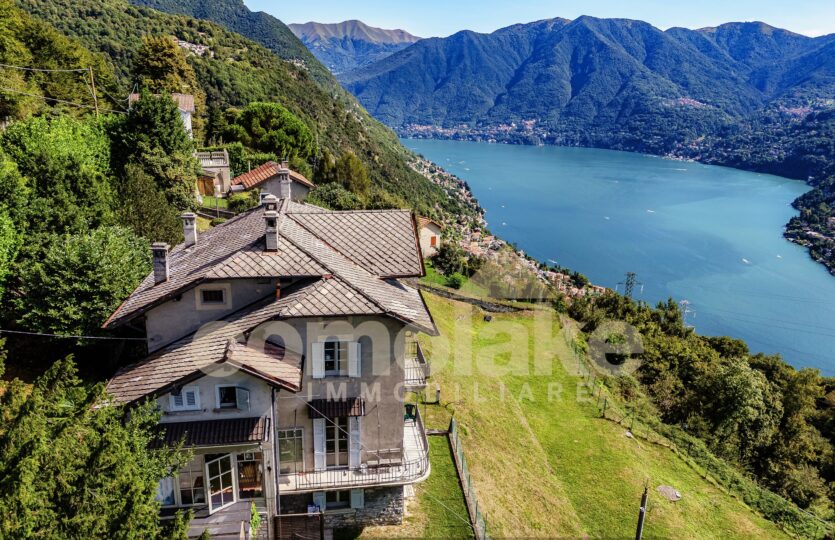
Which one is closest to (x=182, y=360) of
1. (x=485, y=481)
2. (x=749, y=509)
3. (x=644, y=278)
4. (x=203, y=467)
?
(x=203, y=467)

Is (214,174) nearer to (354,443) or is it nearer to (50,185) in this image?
(50,185)

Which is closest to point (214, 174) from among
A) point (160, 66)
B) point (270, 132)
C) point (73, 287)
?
point (270, 132)

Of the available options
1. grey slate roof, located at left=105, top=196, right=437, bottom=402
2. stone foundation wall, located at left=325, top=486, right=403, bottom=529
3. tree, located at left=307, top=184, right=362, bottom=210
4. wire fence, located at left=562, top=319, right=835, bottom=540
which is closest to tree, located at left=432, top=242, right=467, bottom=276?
tree, located at left=307, top=184, right=362, bottom=210

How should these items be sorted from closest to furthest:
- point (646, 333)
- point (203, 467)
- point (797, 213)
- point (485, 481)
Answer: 1. point (203, 467)
2. point (485, 481)
3. point (646, 333)
4. point (797, 213)

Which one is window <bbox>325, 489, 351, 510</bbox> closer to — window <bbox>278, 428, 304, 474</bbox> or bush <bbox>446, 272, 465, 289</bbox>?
window <bbox>278, 428, 304, 474</bbox>

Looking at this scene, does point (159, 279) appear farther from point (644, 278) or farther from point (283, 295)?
point (644, 278)
